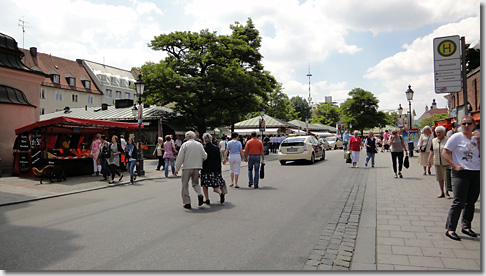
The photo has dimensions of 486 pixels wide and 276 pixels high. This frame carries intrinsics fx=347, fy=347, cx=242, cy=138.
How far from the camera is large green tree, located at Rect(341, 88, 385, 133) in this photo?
79.0 m

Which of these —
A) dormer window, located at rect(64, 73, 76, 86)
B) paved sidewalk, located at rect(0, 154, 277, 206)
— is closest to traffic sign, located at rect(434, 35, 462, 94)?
paved sidewalk, located at rect(0, 154, 277, 206)

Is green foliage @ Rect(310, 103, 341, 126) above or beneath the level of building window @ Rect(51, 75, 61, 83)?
beneath

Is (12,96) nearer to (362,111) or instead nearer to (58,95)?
(58,95)

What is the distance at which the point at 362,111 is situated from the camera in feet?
264

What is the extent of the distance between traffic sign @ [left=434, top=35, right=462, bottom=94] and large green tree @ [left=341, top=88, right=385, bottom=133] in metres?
74.3

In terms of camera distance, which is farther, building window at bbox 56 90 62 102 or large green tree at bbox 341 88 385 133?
large green tree at bbox 341 88 385 133

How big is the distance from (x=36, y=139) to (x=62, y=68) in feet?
168

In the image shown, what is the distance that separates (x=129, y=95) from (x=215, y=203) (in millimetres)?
68672

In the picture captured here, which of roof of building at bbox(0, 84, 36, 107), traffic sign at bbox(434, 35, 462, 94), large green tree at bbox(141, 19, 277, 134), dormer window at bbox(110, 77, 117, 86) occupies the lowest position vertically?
traffic sign at bbox(434, 35, 462, 94)

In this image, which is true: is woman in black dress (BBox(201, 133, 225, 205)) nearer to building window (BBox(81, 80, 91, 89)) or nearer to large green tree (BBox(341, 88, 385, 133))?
building window (BBox(81, 80, 91, 89))

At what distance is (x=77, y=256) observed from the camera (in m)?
4.53

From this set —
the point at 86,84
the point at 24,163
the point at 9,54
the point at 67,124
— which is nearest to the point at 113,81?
the point at 86,84

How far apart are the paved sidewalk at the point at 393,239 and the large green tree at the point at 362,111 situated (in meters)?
74.1

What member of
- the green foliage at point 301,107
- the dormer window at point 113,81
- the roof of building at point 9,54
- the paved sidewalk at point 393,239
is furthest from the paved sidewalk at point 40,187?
the green foliage at point 301,107
